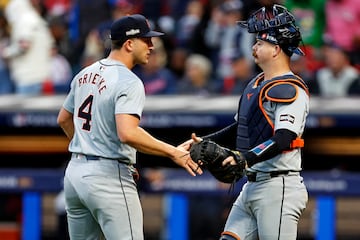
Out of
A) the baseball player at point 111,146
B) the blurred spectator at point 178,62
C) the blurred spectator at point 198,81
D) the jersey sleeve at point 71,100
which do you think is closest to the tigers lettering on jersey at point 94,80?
the baseball player at point 111,146

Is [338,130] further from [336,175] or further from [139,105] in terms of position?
[139,105]

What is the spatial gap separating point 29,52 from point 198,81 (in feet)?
6.79

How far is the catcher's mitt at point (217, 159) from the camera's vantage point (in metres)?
6.25

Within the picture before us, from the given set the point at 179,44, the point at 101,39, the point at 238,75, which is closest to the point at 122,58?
the point at 238,75

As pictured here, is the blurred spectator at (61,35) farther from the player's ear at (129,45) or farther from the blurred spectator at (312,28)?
the player's ear at (129,45)

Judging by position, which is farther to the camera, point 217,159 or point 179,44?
point 179,44

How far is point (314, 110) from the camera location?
10.1 m

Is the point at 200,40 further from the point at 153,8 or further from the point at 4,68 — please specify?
the point at 4,68

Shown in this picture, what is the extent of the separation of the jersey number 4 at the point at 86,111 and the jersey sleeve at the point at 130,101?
0.73ft

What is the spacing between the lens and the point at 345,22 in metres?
10.9

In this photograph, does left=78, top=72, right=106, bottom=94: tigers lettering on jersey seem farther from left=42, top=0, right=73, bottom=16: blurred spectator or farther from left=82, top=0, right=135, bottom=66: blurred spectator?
left=42, top=0, right=73, bottom=16: blurred spectator

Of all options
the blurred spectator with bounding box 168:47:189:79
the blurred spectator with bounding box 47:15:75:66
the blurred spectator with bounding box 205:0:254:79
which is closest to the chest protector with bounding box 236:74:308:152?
the blurred spectator with bounding box 205:0:254:79

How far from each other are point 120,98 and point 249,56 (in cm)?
497

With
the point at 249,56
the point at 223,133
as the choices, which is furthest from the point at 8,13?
the point at 223,133
